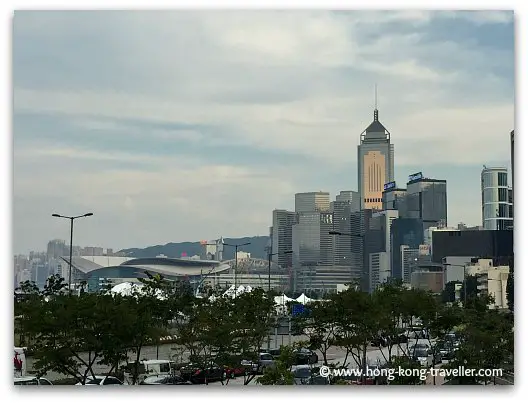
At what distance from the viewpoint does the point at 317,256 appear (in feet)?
27.6

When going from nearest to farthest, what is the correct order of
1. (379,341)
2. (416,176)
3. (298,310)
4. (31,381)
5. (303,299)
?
(31,381) < (416,176) < (379,341) < (303,299) < (298,310)

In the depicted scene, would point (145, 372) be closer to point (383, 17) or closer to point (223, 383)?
point (223, 383)

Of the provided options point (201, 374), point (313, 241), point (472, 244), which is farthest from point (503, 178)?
point (201, 374)

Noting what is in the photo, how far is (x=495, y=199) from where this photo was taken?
309 inches

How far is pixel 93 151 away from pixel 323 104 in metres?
2.00

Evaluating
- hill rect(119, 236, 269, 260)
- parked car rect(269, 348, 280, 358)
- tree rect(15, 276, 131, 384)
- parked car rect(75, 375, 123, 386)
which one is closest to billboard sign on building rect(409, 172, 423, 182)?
hill rect(119, 236, 269, 260)

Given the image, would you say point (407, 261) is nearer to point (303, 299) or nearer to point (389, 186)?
point (389, 186)

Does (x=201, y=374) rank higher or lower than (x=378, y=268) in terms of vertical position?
lower

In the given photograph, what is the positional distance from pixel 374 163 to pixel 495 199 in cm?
106

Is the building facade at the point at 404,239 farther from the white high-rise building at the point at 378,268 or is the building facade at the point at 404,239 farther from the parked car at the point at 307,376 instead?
the parked car at the point at 307,376

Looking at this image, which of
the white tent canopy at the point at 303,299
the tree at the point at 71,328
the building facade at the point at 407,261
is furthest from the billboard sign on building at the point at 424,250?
the tree at the point at 71,328

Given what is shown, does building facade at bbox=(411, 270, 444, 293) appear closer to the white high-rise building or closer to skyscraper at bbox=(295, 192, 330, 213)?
the white high-rise building

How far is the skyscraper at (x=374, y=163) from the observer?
25.8ft

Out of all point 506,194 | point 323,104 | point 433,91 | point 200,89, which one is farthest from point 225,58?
point 506,194
